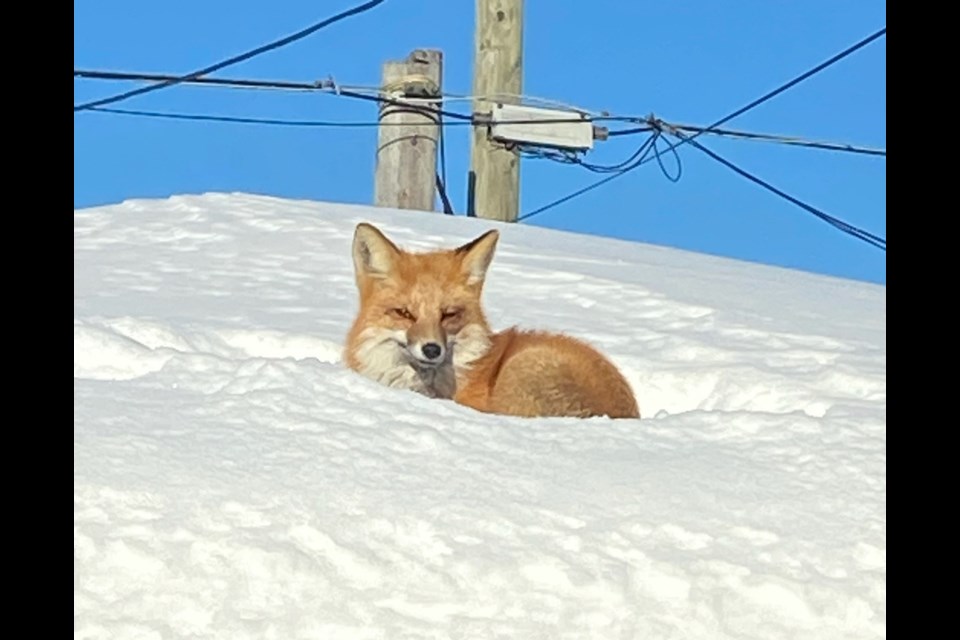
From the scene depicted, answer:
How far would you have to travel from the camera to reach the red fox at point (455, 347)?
196 inches

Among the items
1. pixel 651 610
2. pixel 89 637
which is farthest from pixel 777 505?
pixel 89 637

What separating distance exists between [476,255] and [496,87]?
4376mm

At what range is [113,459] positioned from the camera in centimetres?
325

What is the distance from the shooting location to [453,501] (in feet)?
10.6

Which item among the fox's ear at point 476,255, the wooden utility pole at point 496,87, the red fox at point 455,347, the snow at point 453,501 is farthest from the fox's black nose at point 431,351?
the wooden utility pole at point 496,87

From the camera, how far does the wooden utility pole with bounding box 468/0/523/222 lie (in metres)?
9.38

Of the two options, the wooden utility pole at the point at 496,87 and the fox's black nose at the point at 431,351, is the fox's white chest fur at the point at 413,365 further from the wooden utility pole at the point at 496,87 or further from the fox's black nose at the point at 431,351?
the wooden utility pole at the point at 496,87

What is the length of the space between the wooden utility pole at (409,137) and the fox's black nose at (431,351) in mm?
4416

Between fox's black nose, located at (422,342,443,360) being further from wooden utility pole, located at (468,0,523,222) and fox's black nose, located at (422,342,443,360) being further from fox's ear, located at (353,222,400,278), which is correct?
wooden utility pole, located at (468,0,523,222)

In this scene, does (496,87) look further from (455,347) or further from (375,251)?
(455,347)

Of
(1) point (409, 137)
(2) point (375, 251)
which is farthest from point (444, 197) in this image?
(2) point (375, 251)

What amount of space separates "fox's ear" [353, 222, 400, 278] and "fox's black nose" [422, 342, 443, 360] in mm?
407

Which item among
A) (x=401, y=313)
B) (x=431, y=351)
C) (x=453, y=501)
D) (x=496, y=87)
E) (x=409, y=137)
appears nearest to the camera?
(x=453, y=501)

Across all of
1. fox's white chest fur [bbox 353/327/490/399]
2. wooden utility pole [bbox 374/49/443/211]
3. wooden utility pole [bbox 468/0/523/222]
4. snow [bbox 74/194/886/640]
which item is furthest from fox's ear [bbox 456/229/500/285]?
wooden utility pole [bbox 468/0/523/222]
